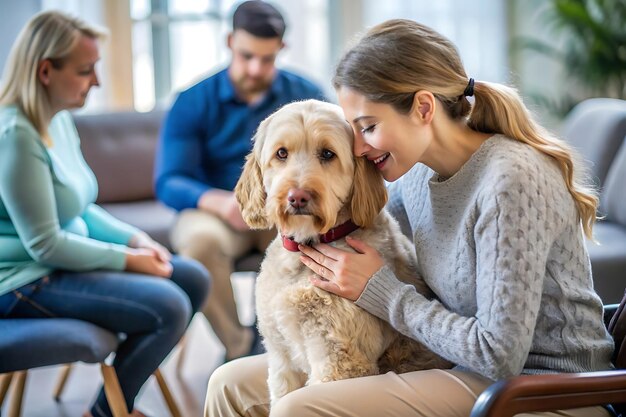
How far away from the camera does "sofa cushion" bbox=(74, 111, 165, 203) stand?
163 inches

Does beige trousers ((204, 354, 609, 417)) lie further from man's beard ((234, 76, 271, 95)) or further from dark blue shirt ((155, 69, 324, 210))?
man's beard ((234, 76, 271, 95))

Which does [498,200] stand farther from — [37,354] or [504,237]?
[37,354]

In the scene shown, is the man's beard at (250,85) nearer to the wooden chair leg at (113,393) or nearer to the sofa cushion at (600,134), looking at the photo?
the sofa cushion at (600,134)

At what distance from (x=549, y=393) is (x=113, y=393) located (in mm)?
1278

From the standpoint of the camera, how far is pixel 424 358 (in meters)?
1.69

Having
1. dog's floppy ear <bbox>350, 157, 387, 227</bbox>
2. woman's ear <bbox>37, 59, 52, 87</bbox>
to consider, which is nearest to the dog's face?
dog's floppy ear <bbox>350, 157, 387, 227</bbox>

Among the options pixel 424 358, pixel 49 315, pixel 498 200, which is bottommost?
pixel 49 315

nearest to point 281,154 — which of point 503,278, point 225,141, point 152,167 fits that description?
point 503,278

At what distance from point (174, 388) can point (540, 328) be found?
187 cm

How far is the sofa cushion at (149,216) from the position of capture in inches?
145

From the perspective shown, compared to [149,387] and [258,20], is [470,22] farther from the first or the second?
[149,387]

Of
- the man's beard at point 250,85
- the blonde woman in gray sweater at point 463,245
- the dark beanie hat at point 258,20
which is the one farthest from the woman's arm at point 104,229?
the blonde woman in gray sweater at point 463,245

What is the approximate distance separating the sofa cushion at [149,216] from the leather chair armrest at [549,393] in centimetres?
243

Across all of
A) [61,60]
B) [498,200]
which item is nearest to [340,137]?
[498,200]
